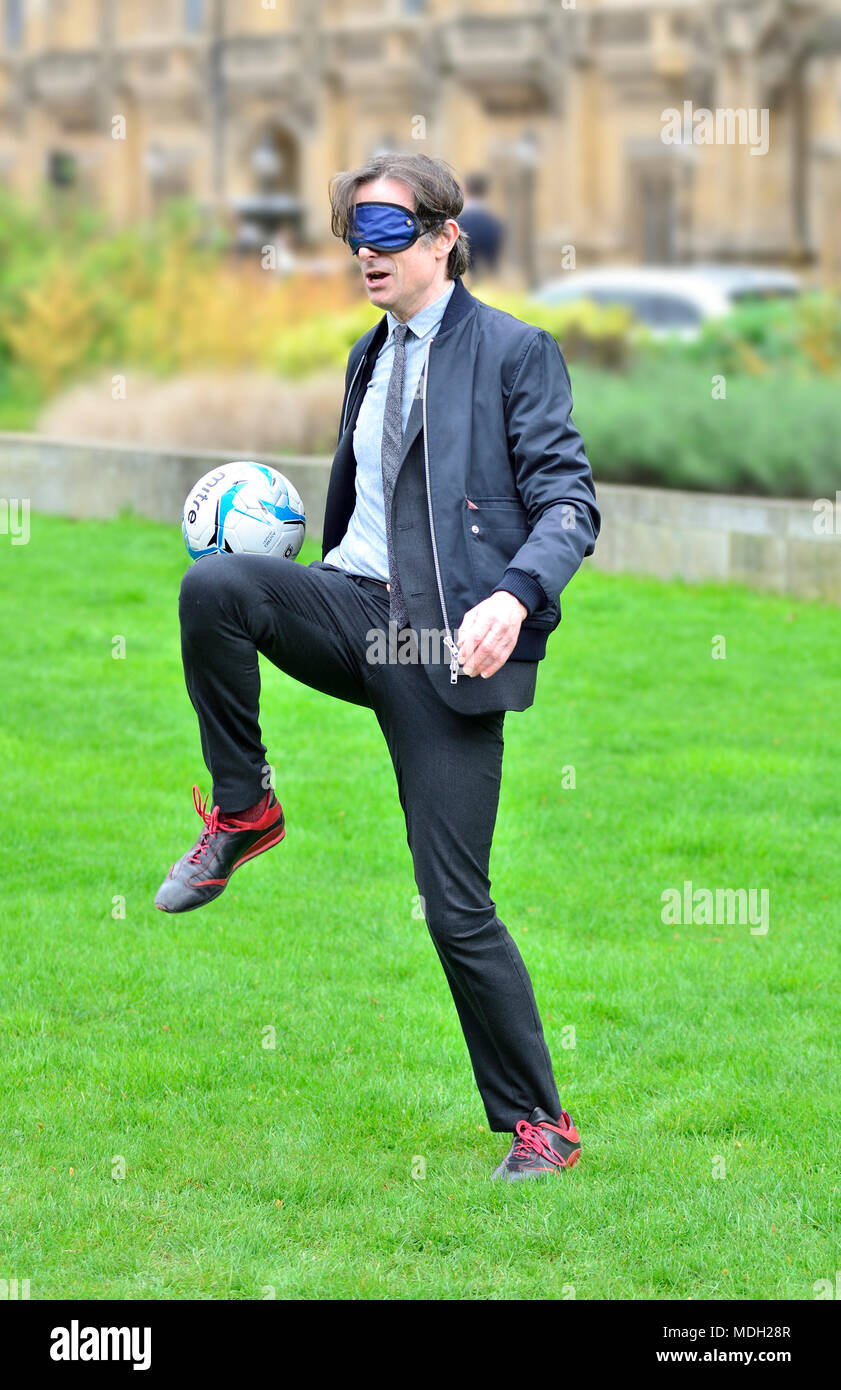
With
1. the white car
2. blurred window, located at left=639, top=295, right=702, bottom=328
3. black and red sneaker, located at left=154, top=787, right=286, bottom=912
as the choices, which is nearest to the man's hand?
black and red sneaker, located at left=154, top=787, right=286, bottom=912

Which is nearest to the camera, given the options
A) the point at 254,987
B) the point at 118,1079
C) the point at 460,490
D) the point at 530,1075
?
the point at 460,490

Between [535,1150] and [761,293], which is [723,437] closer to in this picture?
[535,1150]

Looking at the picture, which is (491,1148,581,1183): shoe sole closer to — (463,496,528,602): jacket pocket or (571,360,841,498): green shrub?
(463,496,528,602): jacket pocket

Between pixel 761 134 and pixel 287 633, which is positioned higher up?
pixel 761 134

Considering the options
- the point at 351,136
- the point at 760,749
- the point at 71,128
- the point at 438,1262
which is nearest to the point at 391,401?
the point at 438,1262

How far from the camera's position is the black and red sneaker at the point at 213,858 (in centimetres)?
502

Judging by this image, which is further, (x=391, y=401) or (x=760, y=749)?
(x=760, y=749)

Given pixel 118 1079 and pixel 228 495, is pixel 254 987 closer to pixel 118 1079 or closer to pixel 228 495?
pixel 118 1079

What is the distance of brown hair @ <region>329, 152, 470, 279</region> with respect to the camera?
4.64 m

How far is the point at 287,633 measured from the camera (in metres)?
4.80

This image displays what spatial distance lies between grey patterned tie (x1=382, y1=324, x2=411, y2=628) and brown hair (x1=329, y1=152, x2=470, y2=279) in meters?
0.36

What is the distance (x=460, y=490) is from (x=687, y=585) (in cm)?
929

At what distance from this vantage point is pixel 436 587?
466 cm
